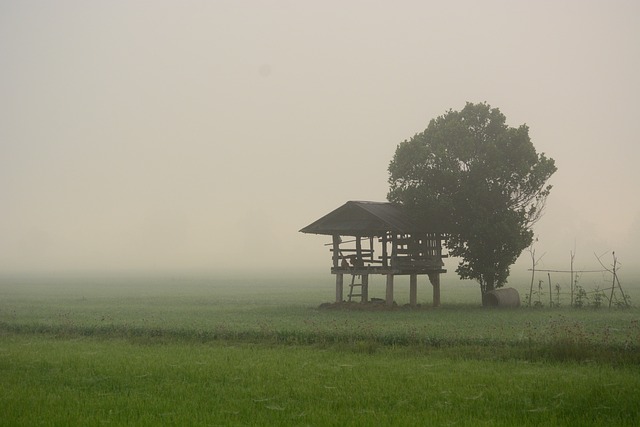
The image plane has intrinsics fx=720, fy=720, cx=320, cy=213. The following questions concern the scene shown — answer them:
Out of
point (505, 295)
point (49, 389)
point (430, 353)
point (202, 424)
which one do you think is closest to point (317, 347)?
point (430, 353)

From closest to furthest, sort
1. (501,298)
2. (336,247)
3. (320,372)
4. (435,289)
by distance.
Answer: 1. (320,372)
2. (501,298)
3. (435,289)
4. (336,247)

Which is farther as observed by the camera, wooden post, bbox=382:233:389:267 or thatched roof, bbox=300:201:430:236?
wooden post, bbox=382:233:389:267

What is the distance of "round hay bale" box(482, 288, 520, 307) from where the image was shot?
121ft

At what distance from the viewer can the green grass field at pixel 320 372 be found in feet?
44.2

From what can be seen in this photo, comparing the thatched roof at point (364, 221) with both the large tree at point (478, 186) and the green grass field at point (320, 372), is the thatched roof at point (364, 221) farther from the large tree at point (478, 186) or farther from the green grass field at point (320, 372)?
the green grass field at point (320, 372)

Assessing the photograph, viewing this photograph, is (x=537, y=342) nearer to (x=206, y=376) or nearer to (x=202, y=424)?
(x=206, y=376)

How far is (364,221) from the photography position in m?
38.8

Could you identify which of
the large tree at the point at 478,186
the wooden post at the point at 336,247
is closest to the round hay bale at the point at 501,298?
the large tree at the point at 478,186

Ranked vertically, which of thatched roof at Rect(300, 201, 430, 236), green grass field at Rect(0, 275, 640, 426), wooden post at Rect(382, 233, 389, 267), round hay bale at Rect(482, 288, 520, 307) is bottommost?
green grass field at Rect(0, 275, 640, 426)

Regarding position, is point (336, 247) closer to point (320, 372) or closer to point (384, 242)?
point (384, 242)

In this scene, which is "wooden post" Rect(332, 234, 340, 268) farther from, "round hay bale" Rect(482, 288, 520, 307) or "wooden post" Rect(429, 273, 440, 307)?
"round hay bale" Rect(482, 288, 520, 307)

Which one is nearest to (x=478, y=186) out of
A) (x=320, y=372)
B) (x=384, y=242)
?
(x=384, y=242)

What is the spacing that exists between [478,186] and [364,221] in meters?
6.39

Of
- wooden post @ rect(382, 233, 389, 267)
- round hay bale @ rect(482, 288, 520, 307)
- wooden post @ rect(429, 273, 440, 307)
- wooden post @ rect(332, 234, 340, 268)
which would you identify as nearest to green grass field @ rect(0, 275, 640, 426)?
round hay bale @ rect(482, 288, 520, 307)
